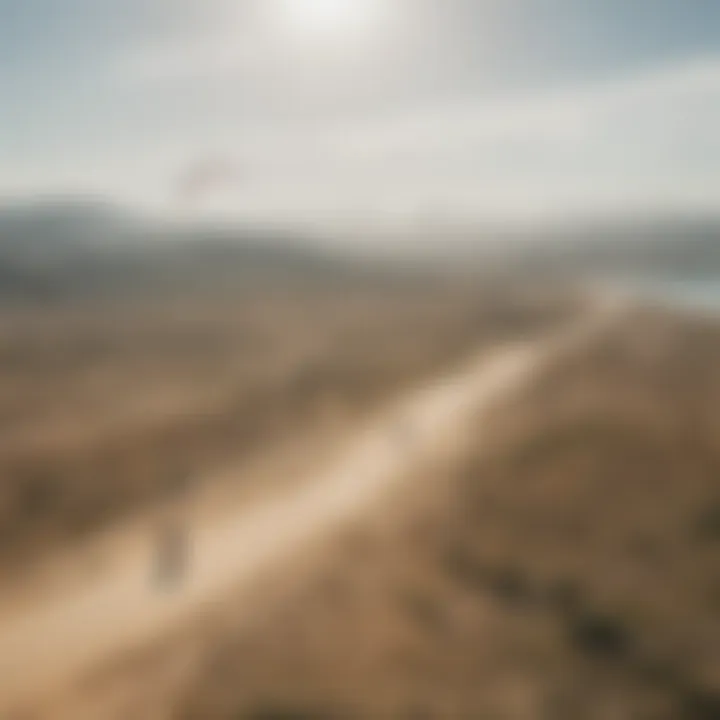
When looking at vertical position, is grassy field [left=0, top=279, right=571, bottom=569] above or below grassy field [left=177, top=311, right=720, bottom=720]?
above

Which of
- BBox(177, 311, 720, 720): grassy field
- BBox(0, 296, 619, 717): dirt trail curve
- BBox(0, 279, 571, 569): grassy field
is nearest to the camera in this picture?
BBox(177, 311, 720, 720): grassy field

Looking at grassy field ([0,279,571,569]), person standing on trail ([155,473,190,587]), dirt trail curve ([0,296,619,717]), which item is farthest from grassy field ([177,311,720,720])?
grassy field ([0,279,571,569])

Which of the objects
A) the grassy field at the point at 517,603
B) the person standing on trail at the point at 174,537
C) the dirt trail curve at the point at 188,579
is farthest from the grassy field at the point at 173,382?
the grassy field at the point at 517,603

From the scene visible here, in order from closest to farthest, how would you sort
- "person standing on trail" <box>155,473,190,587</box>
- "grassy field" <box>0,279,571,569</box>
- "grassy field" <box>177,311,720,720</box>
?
"grassy field" <box>177,311,720,720</box> → "person standing on trail" <box>155,473,190,587</box> → "grassy field" <box>0,279,571,569</box>

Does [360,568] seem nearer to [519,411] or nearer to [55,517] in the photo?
[55,517]

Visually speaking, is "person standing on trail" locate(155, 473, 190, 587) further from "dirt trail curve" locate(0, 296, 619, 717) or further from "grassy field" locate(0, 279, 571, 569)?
"grassy field" locate(0, 279, 571, 569)

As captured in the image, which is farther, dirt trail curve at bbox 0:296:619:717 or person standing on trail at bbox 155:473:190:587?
person standing on trail at bbox 155:473:190:587

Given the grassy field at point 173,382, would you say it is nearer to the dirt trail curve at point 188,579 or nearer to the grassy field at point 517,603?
the dirt trail curve at point 188,579

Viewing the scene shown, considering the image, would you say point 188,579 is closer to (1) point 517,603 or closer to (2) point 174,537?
(2) point 174,537

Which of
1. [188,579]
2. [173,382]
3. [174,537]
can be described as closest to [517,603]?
[188,579]
